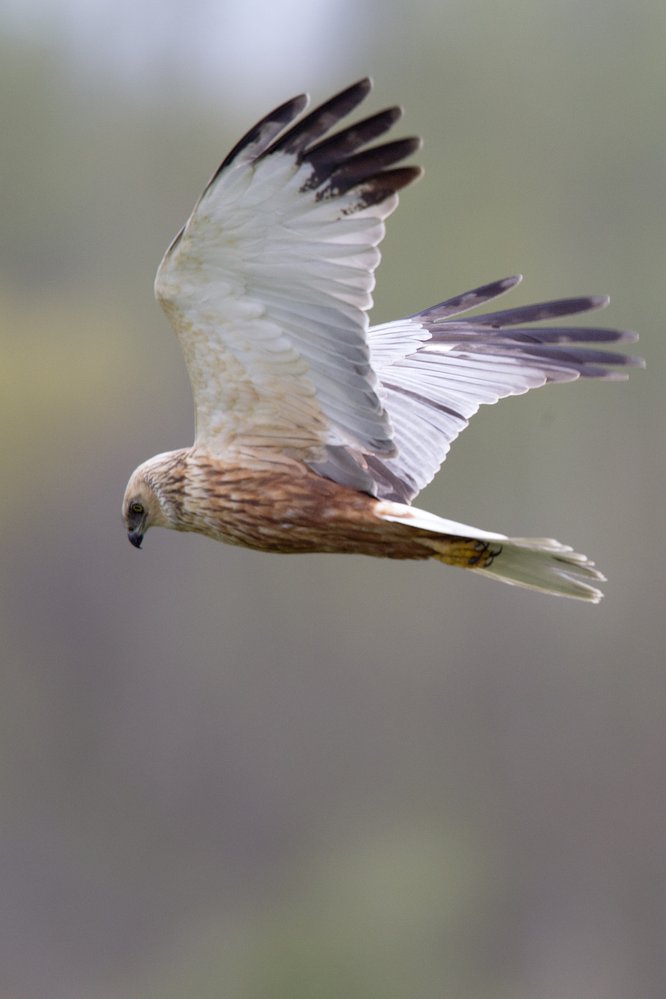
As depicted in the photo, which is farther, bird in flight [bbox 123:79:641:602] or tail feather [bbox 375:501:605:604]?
tail feather [bbox 375:501:605:604]

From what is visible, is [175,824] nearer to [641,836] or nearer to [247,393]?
[641,836]

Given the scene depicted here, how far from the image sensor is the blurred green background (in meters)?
15.9

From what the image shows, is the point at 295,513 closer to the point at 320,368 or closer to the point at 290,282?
the point at 320,368

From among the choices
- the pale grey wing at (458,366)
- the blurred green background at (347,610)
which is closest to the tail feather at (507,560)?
the pale grey wing at (458,366)

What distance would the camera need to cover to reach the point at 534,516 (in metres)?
15.0

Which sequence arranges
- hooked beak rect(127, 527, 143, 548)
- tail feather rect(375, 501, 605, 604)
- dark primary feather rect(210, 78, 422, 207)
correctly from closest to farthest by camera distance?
dark primary feather rect(210, 78, 422, 207), tail feather rect(375, 501, 605, 604), hooked beak rect(127, 527, 143, 548)

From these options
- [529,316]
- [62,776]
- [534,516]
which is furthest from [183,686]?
[529,316]

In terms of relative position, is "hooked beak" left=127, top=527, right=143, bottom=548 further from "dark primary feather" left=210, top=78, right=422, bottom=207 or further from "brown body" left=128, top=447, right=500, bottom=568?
"dark primary feather" left=210, top=78, right=422, bottom=207

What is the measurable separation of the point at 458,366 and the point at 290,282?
3.80 ft

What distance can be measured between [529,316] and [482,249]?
37.2 ft

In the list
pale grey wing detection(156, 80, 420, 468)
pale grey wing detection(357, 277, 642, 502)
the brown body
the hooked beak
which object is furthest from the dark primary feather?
the hooked beak

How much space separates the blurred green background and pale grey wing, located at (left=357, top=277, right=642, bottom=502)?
1044cm

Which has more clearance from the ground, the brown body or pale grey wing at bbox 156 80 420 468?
pale grey wing at bbox 156 80 420 468

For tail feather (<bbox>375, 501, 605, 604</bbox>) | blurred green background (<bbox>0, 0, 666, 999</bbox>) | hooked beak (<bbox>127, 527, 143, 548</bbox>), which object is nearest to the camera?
tail feather (<bbox>375, 501, 605, 604</bbox>)
